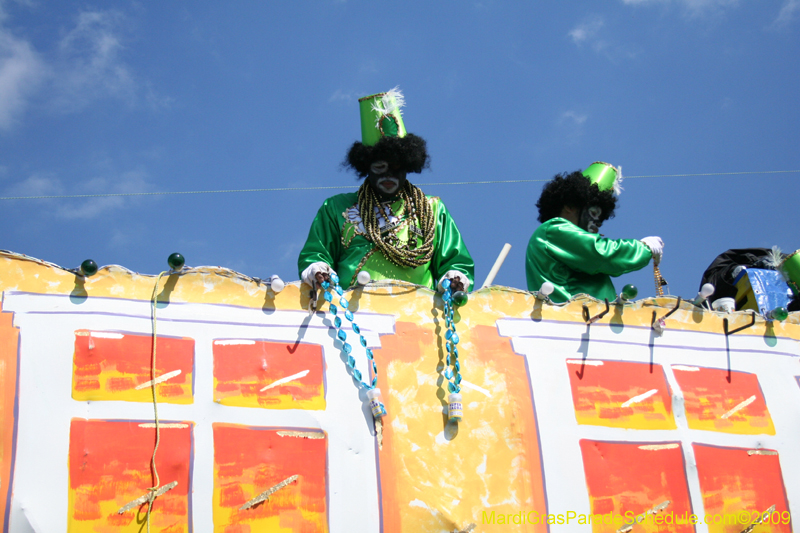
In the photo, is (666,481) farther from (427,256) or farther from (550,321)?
(427,256)

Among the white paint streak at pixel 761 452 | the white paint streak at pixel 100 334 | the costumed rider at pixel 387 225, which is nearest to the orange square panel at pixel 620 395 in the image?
the white paint streak at pixel 761 452

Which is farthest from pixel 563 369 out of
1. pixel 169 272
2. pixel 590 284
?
pixel 169 272

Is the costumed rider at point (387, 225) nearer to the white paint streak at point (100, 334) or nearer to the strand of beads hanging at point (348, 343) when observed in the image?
the strand of beads hanging at point (348, 343)

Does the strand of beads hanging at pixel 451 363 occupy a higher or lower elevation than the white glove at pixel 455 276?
lower

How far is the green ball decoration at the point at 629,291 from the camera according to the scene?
4.18 m

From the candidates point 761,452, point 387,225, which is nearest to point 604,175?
point 387,225

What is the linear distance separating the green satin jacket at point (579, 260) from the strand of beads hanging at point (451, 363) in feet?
2.78

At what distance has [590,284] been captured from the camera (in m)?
4.73

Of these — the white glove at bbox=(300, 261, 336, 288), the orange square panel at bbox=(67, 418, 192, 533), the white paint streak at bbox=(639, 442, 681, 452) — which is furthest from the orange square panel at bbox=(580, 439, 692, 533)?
the orange square panel at bbox=(67, 418, 192, 533)

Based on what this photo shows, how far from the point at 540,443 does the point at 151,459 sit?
164cm

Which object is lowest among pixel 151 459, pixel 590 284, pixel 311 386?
pixel 151 459

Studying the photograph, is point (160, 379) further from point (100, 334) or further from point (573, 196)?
point (573, 196)

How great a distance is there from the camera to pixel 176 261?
3611mm

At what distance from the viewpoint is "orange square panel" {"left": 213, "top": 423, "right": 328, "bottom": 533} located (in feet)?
10.6
